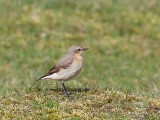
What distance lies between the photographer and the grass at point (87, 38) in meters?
16.9

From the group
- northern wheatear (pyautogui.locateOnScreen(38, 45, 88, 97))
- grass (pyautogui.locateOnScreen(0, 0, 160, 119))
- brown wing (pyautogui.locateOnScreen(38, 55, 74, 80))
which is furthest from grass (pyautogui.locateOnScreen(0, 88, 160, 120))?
grass (pyautogui.locateOnScreen(0, 0, 160, 119))

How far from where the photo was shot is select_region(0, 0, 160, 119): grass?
1686 cm

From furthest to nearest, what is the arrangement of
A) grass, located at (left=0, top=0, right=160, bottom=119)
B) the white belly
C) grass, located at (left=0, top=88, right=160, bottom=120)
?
grass, located at (left=0, top=0, right=160, bottom=119) < the white belly < grass, located at (left=0, top=88, right=160, bottom=120)

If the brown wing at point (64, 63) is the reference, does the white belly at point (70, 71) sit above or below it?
below

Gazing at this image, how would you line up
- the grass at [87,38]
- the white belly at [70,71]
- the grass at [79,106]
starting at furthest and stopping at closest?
the grass at [87,38]
the white belly at [70,71]
the grass at [79,106]

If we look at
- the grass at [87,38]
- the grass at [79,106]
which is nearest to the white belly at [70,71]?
the grass at [79,106]

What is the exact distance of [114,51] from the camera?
1914 centimetres

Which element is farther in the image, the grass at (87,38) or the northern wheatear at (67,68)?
the grass at (87,38)

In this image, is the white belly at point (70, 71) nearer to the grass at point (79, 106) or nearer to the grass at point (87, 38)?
the grass at point (79, 106)

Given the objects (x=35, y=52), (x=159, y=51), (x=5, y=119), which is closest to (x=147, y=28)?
(x=159, y=51)

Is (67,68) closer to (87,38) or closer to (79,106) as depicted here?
(79,106)

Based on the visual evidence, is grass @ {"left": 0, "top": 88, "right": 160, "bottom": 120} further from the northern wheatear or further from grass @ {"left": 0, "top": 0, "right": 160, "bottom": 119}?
grass @ {"left": 0, "top": 0, "right": 160, "bottom": 119}

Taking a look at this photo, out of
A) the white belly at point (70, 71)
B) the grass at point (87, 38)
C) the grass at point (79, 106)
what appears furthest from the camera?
the grass at point (87, 38)

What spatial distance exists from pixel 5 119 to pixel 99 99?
6.73 feet
